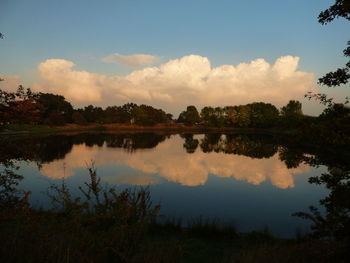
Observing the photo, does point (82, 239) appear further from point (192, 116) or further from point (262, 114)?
point (192, 116)

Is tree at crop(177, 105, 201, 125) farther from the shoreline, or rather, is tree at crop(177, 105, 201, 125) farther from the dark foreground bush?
the dark foreground bush

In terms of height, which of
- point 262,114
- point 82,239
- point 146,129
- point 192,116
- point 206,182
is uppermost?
point 262,114

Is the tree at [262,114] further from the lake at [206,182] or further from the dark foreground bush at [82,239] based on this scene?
the dark foreground bush at [82,239]

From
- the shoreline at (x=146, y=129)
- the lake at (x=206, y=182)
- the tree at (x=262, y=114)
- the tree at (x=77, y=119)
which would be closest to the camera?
the lake at (x=206, y=182)

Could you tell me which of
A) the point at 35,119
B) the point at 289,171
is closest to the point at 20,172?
the point at 35,119

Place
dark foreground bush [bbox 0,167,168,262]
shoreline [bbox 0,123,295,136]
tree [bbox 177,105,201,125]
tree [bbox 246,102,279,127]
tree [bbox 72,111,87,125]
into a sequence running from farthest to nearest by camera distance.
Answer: tree [bbox 177,105,201,125]
tree [bbox 246,102,279,127]
tree [bbox 72,111,87,125]
shoreline [bbox 0,123,295,136]
dark foreground bush [bbox 0,167,168,262]

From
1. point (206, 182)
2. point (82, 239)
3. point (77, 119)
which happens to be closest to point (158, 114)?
point (77, 119)

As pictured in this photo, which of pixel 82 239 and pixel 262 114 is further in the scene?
pixel 262 114

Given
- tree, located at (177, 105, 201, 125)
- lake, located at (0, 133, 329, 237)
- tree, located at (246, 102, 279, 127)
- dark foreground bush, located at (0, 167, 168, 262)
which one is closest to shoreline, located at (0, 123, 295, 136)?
tree, located at (246, 102, 279, 127)

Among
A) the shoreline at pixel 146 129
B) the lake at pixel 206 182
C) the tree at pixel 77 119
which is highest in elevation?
the tree at pixel 77 119

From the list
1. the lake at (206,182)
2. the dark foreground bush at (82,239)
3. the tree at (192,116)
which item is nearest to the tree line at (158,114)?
the tree at (192,116)

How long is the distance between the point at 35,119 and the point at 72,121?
119276 millimetres

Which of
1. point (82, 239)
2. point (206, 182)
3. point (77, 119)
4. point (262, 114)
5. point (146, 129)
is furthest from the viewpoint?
point (262, 114)

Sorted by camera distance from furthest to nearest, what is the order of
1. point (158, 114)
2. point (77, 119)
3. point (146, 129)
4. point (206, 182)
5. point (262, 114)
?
point (158, 114), point (262, 114), point (146, 129), point (77, 119), point (206, 182)
